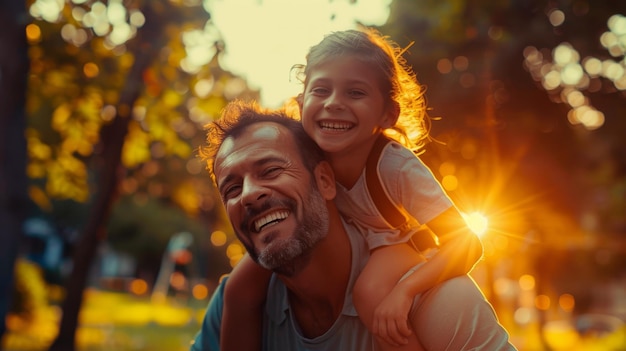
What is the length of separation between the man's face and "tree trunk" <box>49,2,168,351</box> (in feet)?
32.6

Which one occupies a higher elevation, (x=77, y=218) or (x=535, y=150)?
(x=77, y=218)

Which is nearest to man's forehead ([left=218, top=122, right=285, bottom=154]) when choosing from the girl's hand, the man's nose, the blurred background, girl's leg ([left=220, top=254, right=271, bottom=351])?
the man's nose

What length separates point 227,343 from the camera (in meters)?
3.26

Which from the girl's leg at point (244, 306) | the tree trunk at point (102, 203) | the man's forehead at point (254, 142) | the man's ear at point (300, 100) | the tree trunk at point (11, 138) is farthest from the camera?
the tree trunk at point (102, 203)

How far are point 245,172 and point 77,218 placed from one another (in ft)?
166

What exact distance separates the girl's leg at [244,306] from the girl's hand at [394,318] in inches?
24.6

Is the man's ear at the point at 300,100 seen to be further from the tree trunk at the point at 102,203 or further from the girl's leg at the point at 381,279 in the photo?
the tree trunk at the point at 102,203

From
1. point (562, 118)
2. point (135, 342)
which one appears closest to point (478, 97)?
point (562, 118)

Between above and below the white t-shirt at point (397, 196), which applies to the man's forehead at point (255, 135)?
above

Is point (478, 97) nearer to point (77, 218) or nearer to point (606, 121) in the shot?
point (606, 121)

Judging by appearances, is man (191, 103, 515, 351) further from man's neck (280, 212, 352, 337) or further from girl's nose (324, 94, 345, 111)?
girl's nose (324, 94, 345, 111)

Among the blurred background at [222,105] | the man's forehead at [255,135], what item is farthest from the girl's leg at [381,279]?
the blurred background at [222,105]

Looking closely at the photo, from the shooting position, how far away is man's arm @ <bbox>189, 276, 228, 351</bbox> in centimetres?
349

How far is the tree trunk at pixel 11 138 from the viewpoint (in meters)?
11.3
